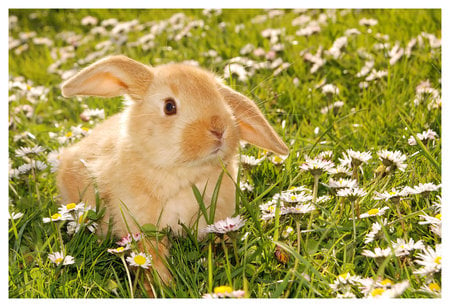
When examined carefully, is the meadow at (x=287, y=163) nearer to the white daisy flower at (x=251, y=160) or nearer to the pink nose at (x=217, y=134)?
the white daisy flower at (x=251, y=160)

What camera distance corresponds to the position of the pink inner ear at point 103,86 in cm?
332

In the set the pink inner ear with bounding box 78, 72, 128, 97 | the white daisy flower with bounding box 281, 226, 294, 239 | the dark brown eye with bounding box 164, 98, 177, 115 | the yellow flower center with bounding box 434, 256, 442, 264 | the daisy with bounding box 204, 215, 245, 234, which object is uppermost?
the pink inner ear with bounding box 78, 72, 128, 97

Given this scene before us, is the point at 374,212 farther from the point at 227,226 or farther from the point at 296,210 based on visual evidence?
the point at 227,226

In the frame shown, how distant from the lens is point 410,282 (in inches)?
103

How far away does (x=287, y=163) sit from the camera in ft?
12.3

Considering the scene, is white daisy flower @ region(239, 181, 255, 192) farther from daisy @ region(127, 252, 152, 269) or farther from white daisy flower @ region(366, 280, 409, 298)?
white daisy flower @ region(366, 280, 409, 298)

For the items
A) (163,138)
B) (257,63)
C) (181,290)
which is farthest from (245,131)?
(257,63)

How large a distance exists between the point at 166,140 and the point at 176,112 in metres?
0.16

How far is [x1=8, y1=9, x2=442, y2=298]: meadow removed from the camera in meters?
2.84

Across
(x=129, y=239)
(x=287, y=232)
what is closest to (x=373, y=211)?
(x=287, y=232)

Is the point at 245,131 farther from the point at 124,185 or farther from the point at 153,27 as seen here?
the point at 153,27

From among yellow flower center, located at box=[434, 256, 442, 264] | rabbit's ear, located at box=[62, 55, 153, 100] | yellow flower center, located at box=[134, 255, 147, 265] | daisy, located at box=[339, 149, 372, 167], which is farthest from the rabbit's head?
yellow flower center, located at box=[434, 256, 442, 264]

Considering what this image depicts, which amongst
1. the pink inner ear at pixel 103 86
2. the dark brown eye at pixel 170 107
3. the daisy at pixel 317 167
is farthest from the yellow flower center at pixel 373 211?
the pink inner ear at pixel 103 86

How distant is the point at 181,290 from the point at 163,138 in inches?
31.9
